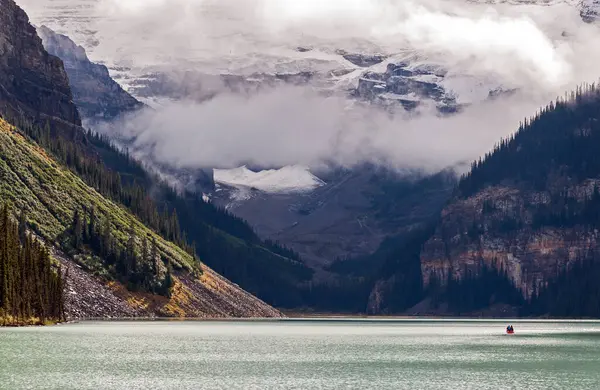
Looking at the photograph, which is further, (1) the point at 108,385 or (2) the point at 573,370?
(2) the point at 573,370

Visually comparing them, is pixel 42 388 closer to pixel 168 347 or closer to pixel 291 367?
pixel 291 367

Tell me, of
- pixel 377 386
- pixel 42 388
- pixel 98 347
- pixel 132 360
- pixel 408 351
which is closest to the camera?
pixel 42 388

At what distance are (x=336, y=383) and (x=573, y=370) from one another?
1465 inches

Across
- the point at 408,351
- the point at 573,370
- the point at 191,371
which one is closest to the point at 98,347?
the point at 191,371

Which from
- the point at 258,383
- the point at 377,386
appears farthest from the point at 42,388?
the point at 377,386

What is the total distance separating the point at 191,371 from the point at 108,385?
827 inches

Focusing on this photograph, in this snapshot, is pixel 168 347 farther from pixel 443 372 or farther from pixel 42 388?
pixel 42 388

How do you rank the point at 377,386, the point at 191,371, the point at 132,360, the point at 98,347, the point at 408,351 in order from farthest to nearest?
the point at 408,351
the point at 98,347
the point at 132,360
the point at 191,371
the point at 377,386

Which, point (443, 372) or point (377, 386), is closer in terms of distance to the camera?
point (377, 386)

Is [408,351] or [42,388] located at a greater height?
[42,388]

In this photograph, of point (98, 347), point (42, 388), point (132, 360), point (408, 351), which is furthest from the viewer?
point (408, 351)

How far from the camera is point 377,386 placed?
138125 mm

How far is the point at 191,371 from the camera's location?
502 ft

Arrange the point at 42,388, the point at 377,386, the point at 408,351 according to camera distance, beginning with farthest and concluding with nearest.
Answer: the point at 408,351
the point at 377,386
the point at 42,388
